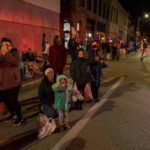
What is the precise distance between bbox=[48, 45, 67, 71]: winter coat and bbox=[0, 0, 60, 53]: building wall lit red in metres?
6.35

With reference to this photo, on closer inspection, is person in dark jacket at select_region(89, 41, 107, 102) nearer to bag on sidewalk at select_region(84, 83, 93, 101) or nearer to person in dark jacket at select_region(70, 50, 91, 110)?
bag on sidewalk at select_region(84, 83, 93, 101)

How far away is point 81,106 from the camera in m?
4.57

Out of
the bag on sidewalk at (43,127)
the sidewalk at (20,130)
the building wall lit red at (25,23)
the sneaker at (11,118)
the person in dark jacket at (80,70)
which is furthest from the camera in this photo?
the building wall lit red at (25,23)

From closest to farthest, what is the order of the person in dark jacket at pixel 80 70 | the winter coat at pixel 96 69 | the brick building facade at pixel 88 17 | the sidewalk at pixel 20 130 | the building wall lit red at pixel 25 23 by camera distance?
the sidewalk at pixel 20 130, the person in dark jacket at pixel 80 70, the winter coat at pixel 96 69, the building wall lit red at pixel 25 23, the brick building facade at pixel 88 17

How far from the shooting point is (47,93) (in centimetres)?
355

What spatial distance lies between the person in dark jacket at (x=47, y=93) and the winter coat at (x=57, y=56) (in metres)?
1.43

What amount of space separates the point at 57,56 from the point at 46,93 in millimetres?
1687

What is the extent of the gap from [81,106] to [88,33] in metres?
19.4

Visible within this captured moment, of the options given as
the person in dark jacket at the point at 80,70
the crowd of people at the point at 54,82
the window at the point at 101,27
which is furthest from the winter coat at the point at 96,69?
the window at the point at 101,27

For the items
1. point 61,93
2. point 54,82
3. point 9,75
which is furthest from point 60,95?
point 9,75

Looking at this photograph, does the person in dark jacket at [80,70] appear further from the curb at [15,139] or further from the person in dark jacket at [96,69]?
the curb at [15,139]

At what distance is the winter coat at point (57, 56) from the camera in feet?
16.2

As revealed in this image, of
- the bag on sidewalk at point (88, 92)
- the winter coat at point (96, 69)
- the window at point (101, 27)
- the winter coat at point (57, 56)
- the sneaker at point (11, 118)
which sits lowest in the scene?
the sneaker at point (11, 118)

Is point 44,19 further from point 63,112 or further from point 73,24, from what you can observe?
point 63,112
